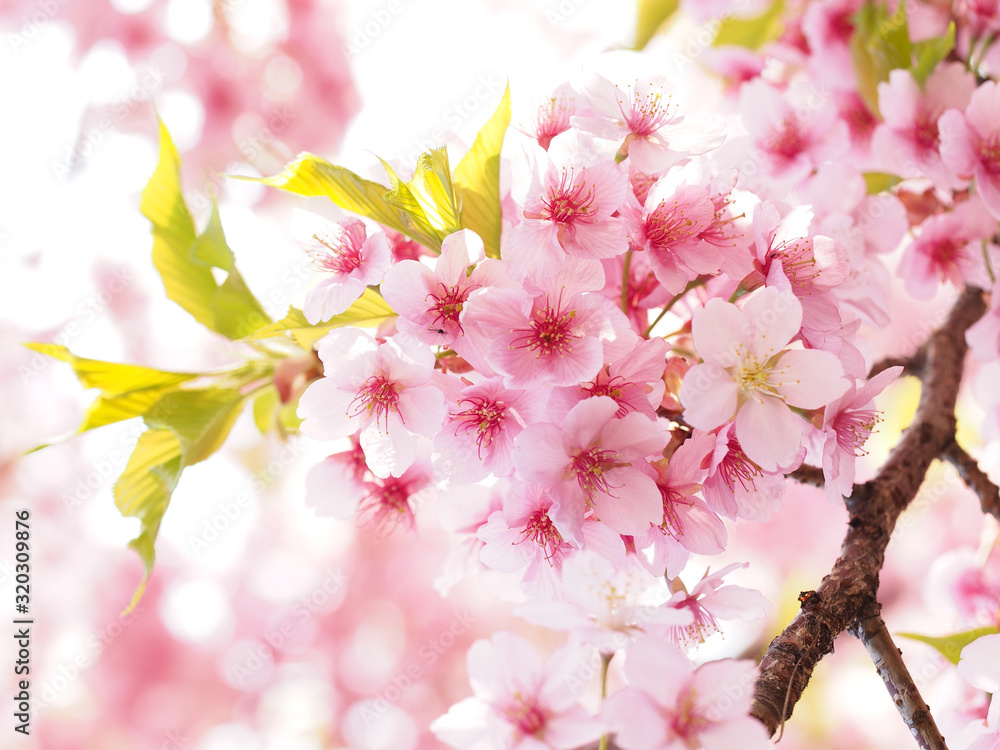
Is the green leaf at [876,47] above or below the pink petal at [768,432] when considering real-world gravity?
above

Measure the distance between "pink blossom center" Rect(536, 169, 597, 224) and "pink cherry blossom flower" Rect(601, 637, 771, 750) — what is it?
0.32 meters

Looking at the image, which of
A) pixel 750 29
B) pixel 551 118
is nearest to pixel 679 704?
pixel 551 118

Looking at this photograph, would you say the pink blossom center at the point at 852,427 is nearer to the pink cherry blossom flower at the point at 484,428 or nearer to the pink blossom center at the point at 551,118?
the pink cherry blossom flower at the point at 484,428

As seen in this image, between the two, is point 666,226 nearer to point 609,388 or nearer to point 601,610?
point 609,388

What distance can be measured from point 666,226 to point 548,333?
0.15 metres

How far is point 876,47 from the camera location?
1084 mm

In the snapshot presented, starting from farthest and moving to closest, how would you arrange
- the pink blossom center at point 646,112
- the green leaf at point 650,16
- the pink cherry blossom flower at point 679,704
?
1. the green leaf at point 650,16
2. the pink blossom center at point 646,112
3. the pink cherry blossom flower at point 679,704

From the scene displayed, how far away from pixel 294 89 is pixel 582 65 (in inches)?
77.3

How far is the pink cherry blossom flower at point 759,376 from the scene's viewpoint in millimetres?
548

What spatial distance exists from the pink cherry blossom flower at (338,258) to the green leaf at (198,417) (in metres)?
0.26

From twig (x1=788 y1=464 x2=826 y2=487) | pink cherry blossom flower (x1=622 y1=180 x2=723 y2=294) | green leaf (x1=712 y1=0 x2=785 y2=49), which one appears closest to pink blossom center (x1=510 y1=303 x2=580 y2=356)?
pink cherry blossom flower (x1=622 y1=180 x2=723 y2=294)

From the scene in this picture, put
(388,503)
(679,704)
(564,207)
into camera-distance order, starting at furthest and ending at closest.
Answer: (388,503), (564,207), (679,704)

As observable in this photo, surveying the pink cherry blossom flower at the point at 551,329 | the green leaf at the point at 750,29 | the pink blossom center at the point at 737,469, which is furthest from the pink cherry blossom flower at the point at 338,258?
the green leaf at the point at 750,29

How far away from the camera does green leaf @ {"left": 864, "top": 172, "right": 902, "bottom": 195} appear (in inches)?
42.0
